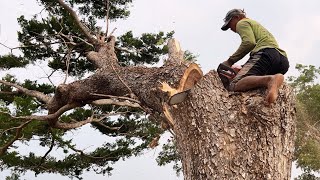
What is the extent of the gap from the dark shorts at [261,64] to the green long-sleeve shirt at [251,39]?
2.5 inches

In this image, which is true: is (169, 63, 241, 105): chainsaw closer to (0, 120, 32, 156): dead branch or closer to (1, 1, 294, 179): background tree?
(1, 1, 294, 179): background tree

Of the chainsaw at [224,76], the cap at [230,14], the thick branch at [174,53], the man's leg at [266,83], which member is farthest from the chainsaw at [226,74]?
the thick branch at [174,53]

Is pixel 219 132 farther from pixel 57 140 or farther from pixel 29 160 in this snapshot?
pixel 29 160

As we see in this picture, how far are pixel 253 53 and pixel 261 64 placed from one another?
145 millimetres

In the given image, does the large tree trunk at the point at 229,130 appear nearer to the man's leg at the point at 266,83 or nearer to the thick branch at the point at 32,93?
the man's leg at the point at 266,83

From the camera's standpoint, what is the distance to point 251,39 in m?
3.51

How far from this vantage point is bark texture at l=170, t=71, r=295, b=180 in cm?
289

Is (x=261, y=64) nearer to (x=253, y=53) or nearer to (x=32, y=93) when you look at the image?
(x=253, y=53)

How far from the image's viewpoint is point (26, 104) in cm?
627

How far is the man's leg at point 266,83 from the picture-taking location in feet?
9.83

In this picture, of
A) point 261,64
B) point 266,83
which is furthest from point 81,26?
point 266,83

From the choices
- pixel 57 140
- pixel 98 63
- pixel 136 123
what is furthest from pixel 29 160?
pixel 98 63

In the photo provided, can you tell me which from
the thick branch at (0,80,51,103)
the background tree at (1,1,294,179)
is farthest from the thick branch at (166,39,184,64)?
the thick branch at (0,80,51,103)

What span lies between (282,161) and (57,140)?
6076mm
